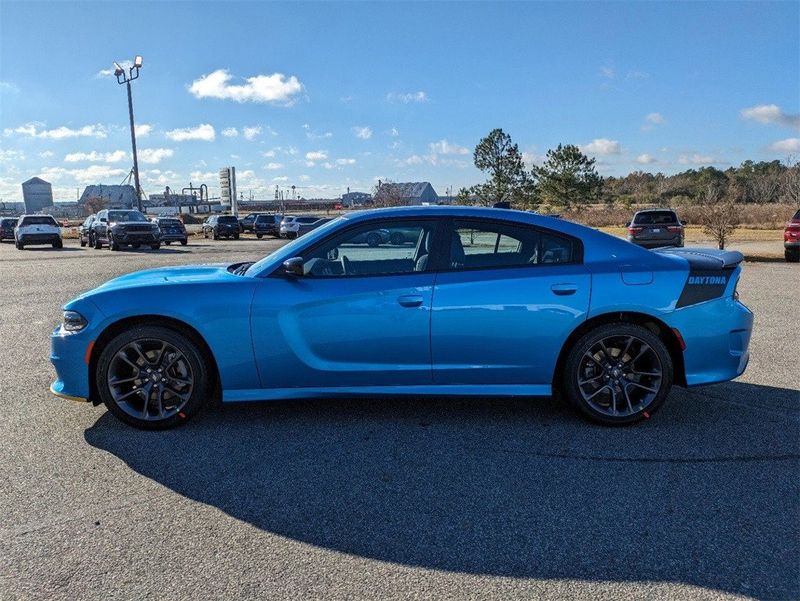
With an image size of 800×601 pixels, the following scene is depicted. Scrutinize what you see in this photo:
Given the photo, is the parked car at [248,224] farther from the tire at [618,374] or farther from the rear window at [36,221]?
the tire at [618,374]

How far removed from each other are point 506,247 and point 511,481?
164cm

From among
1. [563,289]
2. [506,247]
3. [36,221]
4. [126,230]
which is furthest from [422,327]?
[36,221]

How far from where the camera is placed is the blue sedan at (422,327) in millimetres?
4004

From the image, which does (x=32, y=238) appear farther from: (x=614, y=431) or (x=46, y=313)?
(x=614, y=431)

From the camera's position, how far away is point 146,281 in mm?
4348

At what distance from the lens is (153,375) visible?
4.10 m

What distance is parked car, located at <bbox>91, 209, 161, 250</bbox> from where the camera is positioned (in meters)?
26.9

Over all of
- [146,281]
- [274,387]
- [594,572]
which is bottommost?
[594,572]

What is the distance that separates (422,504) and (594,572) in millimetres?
924

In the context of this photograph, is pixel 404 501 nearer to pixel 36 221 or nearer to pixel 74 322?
pixel 74 322

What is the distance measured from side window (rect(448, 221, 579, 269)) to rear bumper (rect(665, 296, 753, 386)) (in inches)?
34.8

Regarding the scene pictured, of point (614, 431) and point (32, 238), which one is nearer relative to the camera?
point (614, 431)

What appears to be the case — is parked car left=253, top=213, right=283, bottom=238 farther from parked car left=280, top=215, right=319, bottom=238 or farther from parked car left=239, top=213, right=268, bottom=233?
parked car left=280, top=215, right=319, bottom=238

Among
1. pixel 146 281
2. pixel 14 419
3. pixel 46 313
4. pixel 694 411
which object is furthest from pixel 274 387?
pixel 46 313
